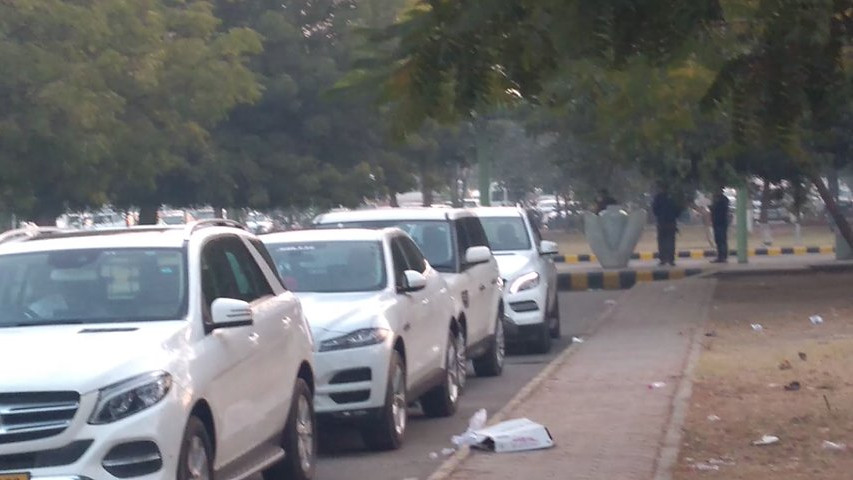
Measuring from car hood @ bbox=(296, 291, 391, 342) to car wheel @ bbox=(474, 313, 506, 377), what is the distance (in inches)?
165

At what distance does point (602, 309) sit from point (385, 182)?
1212cm

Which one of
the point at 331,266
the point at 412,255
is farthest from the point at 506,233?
the point at 331,266

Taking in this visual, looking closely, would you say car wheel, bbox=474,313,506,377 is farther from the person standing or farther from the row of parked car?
the person standing

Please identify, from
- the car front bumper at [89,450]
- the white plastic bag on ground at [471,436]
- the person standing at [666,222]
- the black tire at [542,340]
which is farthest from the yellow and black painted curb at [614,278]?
the car front bumper at [89,450]

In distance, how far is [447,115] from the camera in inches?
339

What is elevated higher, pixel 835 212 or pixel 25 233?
pixel 25 233

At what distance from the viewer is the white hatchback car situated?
34.6 ft

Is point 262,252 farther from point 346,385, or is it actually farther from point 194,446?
point 194,446

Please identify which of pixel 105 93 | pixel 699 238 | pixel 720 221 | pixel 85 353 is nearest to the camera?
pixel 85 353

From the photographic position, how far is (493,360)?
1560 cm

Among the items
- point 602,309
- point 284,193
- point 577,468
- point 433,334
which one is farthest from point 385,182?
point 577,468

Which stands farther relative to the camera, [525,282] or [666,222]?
[666,222]

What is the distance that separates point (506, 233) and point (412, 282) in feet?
24.5

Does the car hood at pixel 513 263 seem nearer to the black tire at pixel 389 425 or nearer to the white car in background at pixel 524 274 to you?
the white car in background at pixel 524 274
